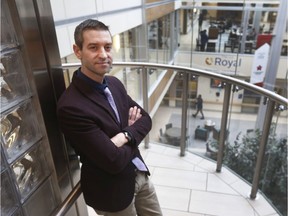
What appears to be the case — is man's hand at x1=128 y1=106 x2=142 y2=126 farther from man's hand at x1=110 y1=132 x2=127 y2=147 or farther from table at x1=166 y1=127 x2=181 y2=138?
table at x1=166 y1=127 x2=181 y2=138

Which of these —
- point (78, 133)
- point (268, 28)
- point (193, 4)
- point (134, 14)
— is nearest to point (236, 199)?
point (78, 133)

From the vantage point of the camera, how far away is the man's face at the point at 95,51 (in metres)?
1.11

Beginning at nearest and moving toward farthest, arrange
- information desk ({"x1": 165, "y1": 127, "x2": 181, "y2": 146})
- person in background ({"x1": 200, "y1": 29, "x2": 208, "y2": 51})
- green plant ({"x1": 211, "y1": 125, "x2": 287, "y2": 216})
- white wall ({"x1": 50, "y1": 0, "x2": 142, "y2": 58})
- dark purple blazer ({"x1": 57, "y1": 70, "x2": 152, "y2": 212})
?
dark purple blazer ({"x1": 57, "y1": 70, "x2": 152, "y2": 212})
green plant ({"x1": 211, "y1": 125, "x2": 287, "y2": 216})
information desk ({"x1": 165, "y1": 127, "x2": 181, "y2": 146})
white wall ({"x1": 50, "y1": 0, "x2": 142, "y2": 58})
person in background ({"x1": 200, "y1": 29, "x2": 208, "y2": 51})

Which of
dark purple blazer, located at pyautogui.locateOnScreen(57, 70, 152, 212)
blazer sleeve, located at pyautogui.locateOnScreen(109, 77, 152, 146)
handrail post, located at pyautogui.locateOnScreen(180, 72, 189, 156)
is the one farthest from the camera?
handrail post, located at pyautogui.locateOnScreen(180, 72, 189, 156)

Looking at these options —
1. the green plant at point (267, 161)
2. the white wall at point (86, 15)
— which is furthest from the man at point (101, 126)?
the white wall at point (86, 15)

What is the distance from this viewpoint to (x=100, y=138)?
108 centimetres

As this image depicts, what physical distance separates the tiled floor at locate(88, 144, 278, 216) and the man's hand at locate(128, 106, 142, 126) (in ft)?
3.40

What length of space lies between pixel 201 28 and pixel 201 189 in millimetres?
7871

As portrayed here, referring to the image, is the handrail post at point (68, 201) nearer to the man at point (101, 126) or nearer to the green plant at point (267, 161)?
the man at point (101, 126)

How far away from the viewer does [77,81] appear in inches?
45.4

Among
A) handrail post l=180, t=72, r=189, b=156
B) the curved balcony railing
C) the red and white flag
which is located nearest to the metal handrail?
the curved balcony railing

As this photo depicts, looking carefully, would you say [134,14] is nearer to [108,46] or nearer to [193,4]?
[193,4]

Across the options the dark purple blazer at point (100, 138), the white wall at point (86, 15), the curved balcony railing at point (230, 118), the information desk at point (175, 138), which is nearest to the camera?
the dark purple blazer at point (100, 138)

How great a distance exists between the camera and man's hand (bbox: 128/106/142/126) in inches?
53.0
